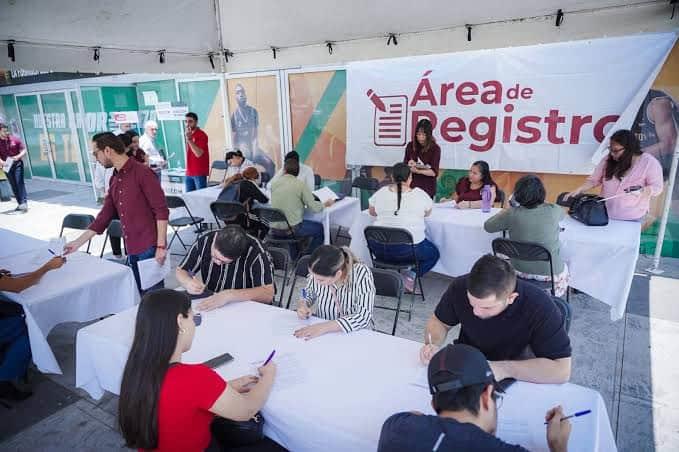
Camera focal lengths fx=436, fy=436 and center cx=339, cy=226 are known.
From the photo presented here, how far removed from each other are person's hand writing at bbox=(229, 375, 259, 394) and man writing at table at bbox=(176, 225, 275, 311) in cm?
75

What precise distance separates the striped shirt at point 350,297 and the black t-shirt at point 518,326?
0.44 metres

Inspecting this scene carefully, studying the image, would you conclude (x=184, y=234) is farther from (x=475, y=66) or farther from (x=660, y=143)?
(x=660, y=143)

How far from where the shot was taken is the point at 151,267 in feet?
10.3

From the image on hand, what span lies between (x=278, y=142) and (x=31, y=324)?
542 centimetres

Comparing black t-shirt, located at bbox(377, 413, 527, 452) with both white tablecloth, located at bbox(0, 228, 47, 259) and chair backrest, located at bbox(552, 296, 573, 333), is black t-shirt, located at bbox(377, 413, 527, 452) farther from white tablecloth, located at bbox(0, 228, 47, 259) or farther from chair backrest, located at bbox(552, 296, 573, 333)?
white tablecloth, located at bbox(0, 228, 47, 259)

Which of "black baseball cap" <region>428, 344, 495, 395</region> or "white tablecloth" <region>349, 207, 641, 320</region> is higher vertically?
"black baseball cap" <region>428, 344, 495, 395</region>

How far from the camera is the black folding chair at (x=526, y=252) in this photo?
2955mm

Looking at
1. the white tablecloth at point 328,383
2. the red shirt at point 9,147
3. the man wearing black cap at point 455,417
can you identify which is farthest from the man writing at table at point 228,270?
the red shirt at point 9,147

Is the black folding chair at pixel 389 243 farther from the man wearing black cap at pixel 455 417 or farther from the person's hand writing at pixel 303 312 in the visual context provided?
the man wearing black cap at pixel 455 417

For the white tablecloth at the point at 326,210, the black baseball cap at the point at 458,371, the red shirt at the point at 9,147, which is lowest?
the white tablecloth at the point at 326,210

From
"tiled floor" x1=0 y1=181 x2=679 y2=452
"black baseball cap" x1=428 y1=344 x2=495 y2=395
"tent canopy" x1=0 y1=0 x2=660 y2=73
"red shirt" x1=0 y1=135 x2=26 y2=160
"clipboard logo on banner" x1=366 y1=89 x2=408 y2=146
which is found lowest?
"tiled floor" x1=0 y1=181 x2=679 y2=452

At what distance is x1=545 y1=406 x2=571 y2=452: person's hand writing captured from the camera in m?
1.26

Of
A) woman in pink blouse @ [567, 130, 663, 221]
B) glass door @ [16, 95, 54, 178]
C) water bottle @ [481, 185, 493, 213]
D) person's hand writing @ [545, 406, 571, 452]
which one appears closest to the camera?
person's hand writing @ [545, 406, 571, 452]

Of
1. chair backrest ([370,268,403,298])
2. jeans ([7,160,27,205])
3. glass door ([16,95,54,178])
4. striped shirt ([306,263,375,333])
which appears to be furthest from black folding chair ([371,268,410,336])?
glass door ([16,95,54,178])
